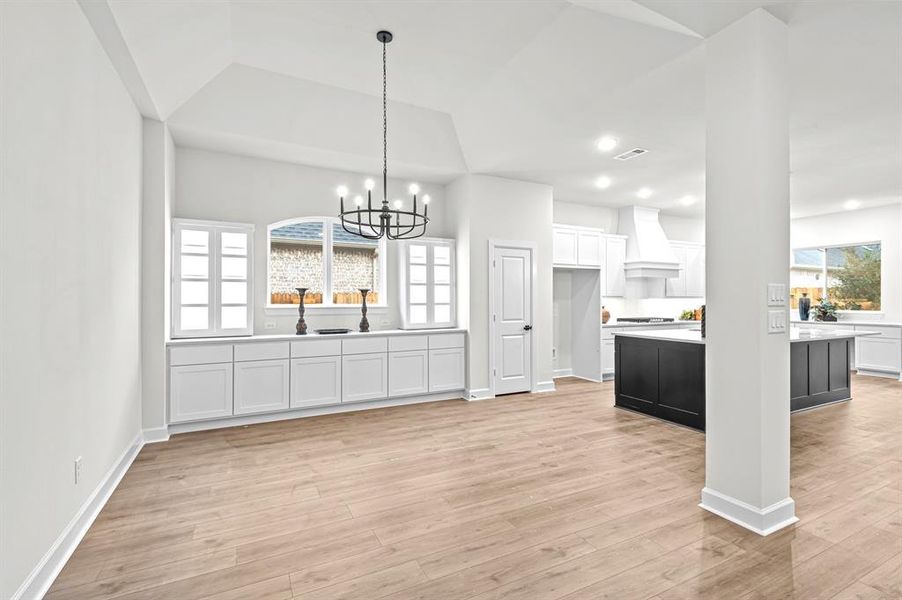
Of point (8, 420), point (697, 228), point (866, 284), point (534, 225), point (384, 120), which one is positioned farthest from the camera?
point (697, 228)

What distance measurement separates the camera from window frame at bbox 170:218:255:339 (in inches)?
180

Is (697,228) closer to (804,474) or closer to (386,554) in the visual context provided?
(804,474)

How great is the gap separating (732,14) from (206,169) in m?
5.03

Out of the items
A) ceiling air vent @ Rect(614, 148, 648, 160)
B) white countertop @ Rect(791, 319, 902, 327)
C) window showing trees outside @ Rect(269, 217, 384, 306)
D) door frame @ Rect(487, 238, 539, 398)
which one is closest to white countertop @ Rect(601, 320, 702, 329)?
door frame @ Rect(487, 238, 539, 398)

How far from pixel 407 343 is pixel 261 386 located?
5.67ft

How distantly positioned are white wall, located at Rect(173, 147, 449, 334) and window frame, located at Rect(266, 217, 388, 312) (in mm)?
40

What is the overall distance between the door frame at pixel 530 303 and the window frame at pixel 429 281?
506mm

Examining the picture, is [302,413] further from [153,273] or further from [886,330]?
[886,330]

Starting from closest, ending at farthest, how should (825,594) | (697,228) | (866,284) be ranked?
(825,594), (866,284), (697,228)

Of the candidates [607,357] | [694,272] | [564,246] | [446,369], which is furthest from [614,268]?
[446,369]

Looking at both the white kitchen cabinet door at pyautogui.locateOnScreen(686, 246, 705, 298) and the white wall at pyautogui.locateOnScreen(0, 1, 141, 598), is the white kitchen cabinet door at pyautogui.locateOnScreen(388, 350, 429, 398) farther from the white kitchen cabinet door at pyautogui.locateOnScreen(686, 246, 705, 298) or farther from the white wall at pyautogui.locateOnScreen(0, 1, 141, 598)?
the white kitchen cabinet door at pyautogui.locateOnScreen(686, 246, 705, 298)

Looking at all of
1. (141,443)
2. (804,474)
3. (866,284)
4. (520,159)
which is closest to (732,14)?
(520,159)

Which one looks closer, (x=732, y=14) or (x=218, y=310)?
(x=732, y=14)

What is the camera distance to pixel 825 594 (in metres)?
1.97
